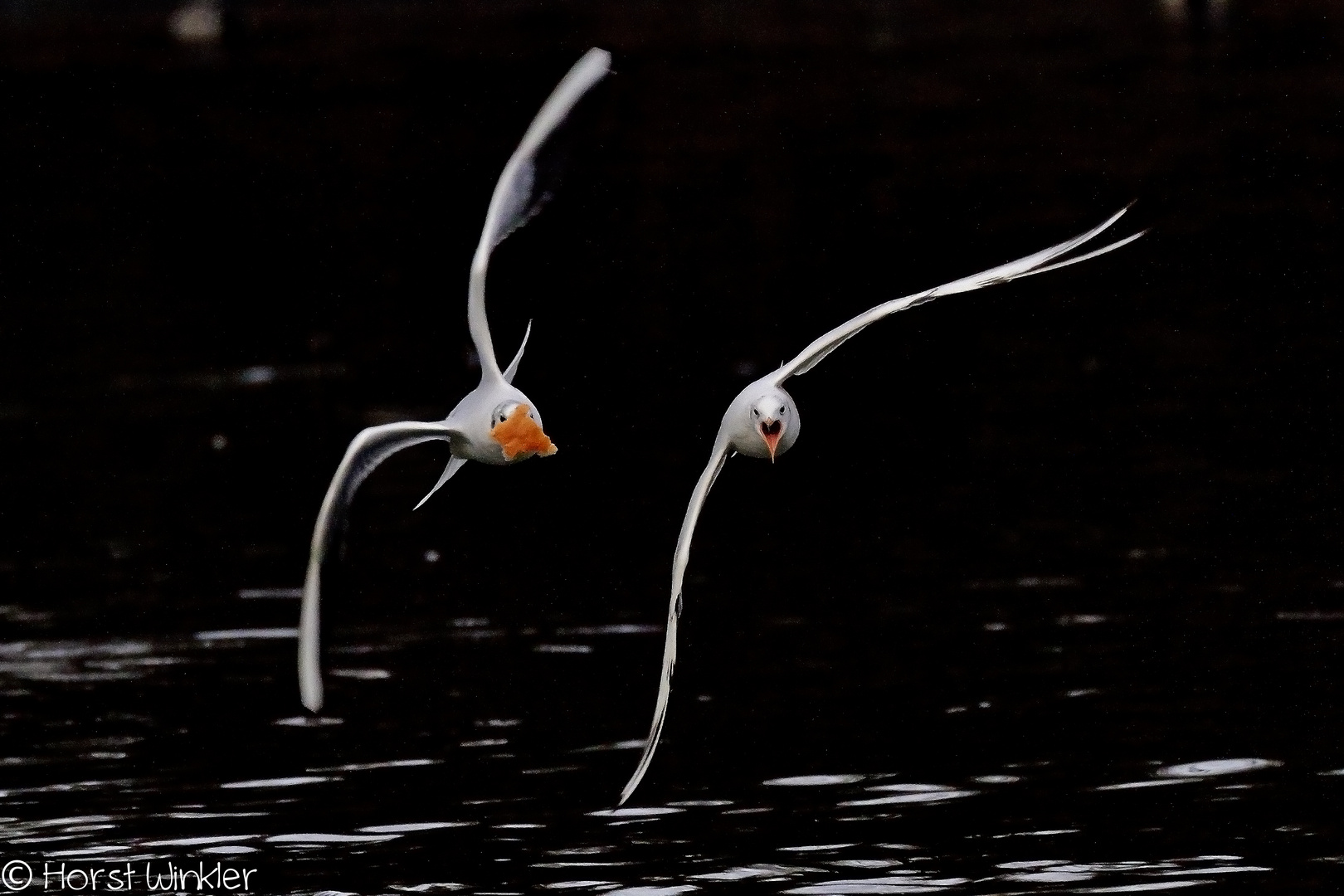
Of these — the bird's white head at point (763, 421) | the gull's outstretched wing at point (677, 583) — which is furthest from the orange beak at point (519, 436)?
the bird's white head at point (763, 421)

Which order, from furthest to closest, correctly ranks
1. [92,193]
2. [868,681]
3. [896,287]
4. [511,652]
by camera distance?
[92,193], [896,287], [511,652], [868,681]

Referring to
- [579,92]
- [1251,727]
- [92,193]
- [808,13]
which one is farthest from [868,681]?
[808,13]

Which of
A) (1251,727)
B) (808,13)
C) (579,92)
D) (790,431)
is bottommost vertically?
(1251,727)

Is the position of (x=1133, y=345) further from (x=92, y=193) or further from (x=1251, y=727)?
(x=92, y=193)

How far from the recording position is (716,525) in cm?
2378

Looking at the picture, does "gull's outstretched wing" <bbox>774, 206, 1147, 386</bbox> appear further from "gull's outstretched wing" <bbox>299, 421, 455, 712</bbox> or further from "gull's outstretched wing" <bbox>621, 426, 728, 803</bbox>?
"gull's outstretched wing" <bbox>299, 421, 455, 712</bbox>

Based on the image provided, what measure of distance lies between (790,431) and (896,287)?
77.6 feet

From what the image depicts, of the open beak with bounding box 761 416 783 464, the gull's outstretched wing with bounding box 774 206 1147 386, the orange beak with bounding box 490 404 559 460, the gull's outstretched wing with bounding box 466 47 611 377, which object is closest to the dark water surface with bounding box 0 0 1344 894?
the gull's outstretched wing with bounding box 466 47 611 377

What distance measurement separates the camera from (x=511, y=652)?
2039 cm

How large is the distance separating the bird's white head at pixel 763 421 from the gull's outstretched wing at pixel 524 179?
54.2 inches

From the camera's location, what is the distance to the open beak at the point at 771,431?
13844 millimetres

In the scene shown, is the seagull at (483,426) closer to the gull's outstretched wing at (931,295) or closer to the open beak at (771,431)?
the open beak at (771,431)

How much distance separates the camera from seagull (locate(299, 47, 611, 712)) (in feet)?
42.4

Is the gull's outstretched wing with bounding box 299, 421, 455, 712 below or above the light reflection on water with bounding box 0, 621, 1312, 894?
above
